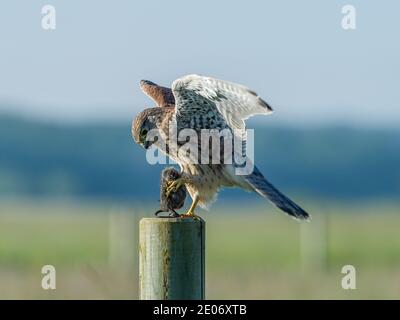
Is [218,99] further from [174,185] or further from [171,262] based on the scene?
[171,262]

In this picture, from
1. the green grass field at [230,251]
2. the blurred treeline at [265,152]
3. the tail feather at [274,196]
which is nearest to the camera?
the tail feather at [274,196]

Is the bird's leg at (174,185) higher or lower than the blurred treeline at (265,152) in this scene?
lower

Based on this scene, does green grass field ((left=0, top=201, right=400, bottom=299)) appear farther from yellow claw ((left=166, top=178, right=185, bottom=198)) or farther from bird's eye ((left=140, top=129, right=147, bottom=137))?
bird's eye ((left=140, top=129, right=147, bottom=137))

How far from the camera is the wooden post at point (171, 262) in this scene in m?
7.29

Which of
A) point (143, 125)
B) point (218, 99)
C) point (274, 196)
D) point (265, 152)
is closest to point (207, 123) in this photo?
point (218, 99)

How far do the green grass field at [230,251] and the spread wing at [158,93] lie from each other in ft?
5.01

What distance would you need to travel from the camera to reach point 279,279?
654 inches

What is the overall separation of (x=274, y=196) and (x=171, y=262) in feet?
9.41

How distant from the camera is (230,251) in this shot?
89.0ft

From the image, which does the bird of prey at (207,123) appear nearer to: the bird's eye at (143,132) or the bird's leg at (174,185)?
the bird's eye at (143,132)

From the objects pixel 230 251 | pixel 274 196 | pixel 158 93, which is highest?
pixel 230 251

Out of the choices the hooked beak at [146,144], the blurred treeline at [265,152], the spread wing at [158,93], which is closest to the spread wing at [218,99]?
the hooked beak at [146,144]

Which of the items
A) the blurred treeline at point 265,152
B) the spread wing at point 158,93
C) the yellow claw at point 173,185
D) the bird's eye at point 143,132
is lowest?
the yellow claw at point 173,185
